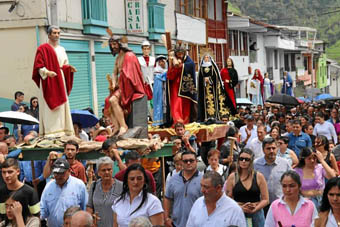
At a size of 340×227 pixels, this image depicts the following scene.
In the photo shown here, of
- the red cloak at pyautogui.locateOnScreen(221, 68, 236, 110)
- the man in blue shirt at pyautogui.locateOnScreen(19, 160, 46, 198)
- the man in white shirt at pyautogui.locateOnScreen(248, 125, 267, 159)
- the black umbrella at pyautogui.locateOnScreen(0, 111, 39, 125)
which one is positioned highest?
the red cloak at pyautogui.locateOnScreen(221, 68, 236, 110)

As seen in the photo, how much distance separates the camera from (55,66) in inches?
430

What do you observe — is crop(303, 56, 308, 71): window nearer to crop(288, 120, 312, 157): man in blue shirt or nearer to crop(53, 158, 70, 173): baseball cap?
crop(288, 120, 312, 157): man in blue shirt

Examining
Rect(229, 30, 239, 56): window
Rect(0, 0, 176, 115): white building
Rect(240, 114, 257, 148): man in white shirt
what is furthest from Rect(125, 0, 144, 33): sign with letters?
Rect(229, 30, 239, 56): window

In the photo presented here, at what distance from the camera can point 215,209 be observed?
20.9ft

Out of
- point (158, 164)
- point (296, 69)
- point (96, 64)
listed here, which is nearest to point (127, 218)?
point (158, 164)

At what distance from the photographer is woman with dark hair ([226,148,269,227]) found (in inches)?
297

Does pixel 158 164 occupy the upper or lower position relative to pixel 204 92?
lower

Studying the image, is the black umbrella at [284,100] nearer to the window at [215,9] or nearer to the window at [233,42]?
the window at [215,9]

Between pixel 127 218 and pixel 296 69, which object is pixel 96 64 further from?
pixel 296 69

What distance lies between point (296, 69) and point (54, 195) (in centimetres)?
4936

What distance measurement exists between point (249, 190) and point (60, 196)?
2.04 meters

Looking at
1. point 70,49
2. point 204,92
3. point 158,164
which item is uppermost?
point 70,49

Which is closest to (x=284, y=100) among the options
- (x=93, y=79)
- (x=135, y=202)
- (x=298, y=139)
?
(x=93, y=79)

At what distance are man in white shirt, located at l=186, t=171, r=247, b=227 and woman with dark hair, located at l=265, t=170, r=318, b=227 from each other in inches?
16.7
